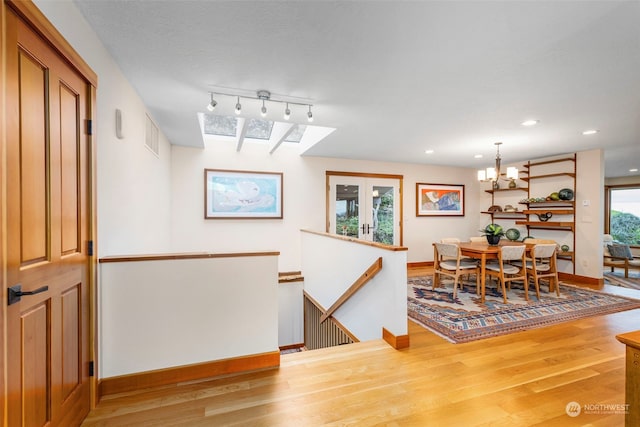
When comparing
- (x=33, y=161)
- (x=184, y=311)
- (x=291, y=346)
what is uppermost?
(x=33, y=161)

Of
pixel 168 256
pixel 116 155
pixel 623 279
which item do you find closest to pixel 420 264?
pixel 623 279

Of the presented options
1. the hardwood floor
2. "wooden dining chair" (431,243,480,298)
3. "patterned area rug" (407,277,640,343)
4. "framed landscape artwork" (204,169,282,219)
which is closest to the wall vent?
"framed landscape artwork" (204,169,282,219)

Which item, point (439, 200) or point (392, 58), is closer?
point (392, 58)

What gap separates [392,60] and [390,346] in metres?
2.49

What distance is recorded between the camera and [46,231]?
135 cm

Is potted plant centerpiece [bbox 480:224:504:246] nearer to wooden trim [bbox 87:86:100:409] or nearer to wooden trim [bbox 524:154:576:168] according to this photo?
wooden trim [bbox 524:154:576:168]

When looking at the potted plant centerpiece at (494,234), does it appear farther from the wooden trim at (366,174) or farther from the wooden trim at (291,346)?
the wooden trim at (291,346)

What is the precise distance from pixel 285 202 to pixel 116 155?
3.25 meters

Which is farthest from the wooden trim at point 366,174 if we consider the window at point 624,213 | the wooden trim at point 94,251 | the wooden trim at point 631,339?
the window at point 624,213

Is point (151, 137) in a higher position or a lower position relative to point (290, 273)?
higher

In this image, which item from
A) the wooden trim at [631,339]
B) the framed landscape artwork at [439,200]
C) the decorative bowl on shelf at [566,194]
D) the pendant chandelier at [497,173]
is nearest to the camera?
the wooden trim at [631,339]

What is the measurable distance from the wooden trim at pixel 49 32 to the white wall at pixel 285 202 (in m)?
2.73

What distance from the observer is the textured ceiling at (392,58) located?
160 centimetres

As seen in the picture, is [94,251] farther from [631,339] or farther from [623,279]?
[623,279]
